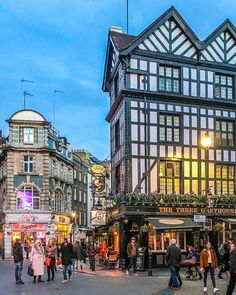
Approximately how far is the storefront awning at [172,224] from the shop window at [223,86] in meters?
8.17

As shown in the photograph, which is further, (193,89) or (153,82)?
(193,89)

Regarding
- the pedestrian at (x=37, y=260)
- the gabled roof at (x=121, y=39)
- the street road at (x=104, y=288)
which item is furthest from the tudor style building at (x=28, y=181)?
the pedestrian at (x=37, y=260)

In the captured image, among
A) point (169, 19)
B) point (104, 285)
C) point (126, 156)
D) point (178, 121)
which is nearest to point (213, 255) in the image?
point (104, 285)

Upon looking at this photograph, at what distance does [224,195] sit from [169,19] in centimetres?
1053

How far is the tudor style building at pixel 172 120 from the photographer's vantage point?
29.5 meters

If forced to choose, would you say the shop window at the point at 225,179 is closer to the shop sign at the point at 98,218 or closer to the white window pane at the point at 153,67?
the white window pane at the point at 153,67

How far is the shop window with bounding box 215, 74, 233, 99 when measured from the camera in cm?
3225

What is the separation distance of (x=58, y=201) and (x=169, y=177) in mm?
29812

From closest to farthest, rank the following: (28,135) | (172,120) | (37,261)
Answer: (37,261) < (172,120) < (28,135)

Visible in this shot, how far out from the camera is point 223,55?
107ft

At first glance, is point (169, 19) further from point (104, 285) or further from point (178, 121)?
point (104, 285)

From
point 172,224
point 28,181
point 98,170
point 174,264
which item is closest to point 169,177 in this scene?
point 172,224

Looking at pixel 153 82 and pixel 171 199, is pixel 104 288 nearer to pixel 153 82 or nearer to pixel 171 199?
pixel 171 199

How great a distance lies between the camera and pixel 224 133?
32.2m
